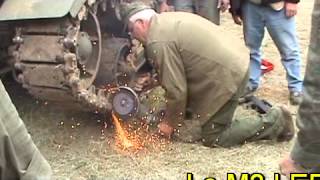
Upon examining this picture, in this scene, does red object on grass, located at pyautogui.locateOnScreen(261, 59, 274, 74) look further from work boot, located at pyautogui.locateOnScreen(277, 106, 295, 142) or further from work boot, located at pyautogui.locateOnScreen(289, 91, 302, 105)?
work boot, located at pyautogui.locateOnScreen(277, 106, 295, 142)

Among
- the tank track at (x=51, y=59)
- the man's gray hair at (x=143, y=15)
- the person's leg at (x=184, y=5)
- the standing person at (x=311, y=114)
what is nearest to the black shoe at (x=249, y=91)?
the person's leg at (x=184, y=5)

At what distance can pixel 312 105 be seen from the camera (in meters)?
2.23

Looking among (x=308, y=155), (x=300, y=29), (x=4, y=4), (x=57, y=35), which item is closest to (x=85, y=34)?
(x=57, y=35)

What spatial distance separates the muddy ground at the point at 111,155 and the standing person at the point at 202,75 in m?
0.14

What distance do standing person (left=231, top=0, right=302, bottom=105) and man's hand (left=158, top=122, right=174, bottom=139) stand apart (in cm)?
124

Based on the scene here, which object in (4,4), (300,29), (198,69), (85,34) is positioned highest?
(4,4)

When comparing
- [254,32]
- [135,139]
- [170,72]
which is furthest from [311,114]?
[254,32]

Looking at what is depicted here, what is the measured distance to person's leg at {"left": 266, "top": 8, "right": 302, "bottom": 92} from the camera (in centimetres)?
570

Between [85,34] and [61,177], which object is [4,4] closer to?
[85,34]

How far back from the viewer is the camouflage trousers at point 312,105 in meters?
2.21

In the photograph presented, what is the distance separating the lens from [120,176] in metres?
4.40

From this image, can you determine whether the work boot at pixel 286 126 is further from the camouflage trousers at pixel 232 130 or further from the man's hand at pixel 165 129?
the man's hand at pixel 165 129

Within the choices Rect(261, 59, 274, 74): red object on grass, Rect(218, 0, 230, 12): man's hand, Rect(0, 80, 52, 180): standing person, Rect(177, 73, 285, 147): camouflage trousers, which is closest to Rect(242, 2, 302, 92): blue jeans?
Rect(218, 0, 230, 12): man's hand

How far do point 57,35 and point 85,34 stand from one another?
1.07ft
